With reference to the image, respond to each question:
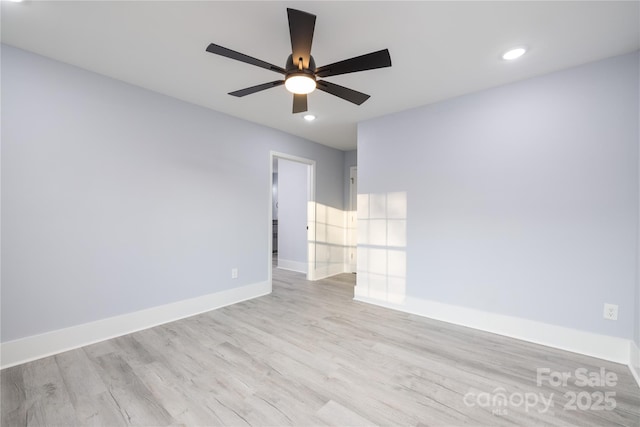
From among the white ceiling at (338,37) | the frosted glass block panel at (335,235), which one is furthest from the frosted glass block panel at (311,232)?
the white ceiling at (338,37)

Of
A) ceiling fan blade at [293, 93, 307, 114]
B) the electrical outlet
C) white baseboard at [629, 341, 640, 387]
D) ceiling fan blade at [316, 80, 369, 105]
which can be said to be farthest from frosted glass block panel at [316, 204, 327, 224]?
white baseboard at [629, 341, 640, 387]

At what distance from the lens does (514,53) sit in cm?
212

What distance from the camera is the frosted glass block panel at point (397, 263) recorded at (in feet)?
10.9

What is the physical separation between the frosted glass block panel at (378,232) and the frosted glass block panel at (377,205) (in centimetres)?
8

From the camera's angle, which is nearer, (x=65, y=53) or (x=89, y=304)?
(x=65, y=53)

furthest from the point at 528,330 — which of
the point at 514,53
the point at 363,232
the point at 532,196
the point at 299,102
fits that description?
the point at 299,102

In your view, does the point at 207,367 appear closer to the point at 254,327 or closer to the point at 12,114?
the point at 254,327

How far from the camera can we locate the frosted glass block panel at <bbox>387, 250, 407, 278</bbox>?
334 cm

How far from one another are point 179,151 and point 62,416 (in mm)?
2404

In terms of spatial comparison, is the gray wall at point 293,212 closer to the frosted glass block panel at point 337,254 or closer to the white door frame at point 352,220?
the frosted glass block panel at point 337,254

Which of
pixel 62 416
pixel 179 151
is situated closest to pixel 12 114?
pixel 179 151

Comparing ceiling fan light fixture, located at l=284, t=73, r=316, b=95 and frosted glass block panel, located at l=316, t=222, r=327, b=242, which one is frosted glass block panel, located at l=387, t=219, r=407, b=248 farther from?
ceiling fan light fixture, located at l=284, t=73, r=316, b=95

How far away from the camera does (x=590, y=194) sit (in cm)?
228

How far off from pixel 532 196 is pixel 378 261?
178cm
